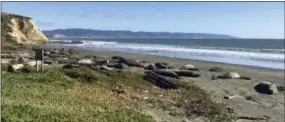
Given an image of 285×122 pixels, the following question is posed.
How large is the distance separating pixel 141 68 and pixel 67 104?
14594 millimetres

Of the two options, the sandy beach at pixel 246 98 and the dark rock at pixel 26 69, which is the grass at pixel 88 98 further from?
the sandy beach at pixel 246 98

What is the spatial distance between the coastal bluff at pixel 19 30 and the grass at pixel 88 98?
1541 inches

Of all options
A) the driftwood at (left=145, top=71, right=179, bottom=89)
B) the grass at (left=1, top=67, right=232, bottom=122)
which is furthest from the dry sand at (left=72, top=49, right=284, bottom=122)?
the driftwood at (left=145, top=71, right=179, bottom=89)

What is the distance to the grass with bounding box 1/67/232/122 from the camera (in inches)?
384

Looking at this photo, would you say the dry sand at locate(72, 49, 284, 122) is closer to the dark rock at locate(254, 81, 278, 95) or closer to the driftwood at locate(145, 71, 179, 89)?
the dark rock at locate(254, 81, 278, 95)

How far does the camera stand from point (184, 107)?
12.9 m

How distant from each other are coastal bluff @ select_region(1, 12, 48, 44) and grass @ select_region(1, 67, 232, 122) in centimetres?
3915

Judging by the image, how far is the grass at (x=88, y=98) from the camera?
32.0 ft

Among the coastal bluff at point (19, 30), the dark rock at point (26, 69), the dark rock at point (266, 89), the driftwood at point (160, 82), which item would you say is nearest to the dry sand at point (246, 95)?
the dark rock at point (266, 89)

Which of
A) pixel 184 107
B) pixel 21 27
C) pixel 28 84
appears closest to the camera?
pixel 184 107

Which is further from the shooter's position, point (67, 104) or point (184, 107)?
point (184, 107)

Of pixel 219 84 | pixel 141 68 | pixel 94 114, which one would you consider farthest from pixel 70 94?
pixel 141 68

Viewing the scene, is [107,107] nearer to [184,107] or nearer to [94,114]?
[94,114]

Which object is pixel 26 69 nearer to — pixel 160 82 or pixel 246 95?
pixel 160 82
